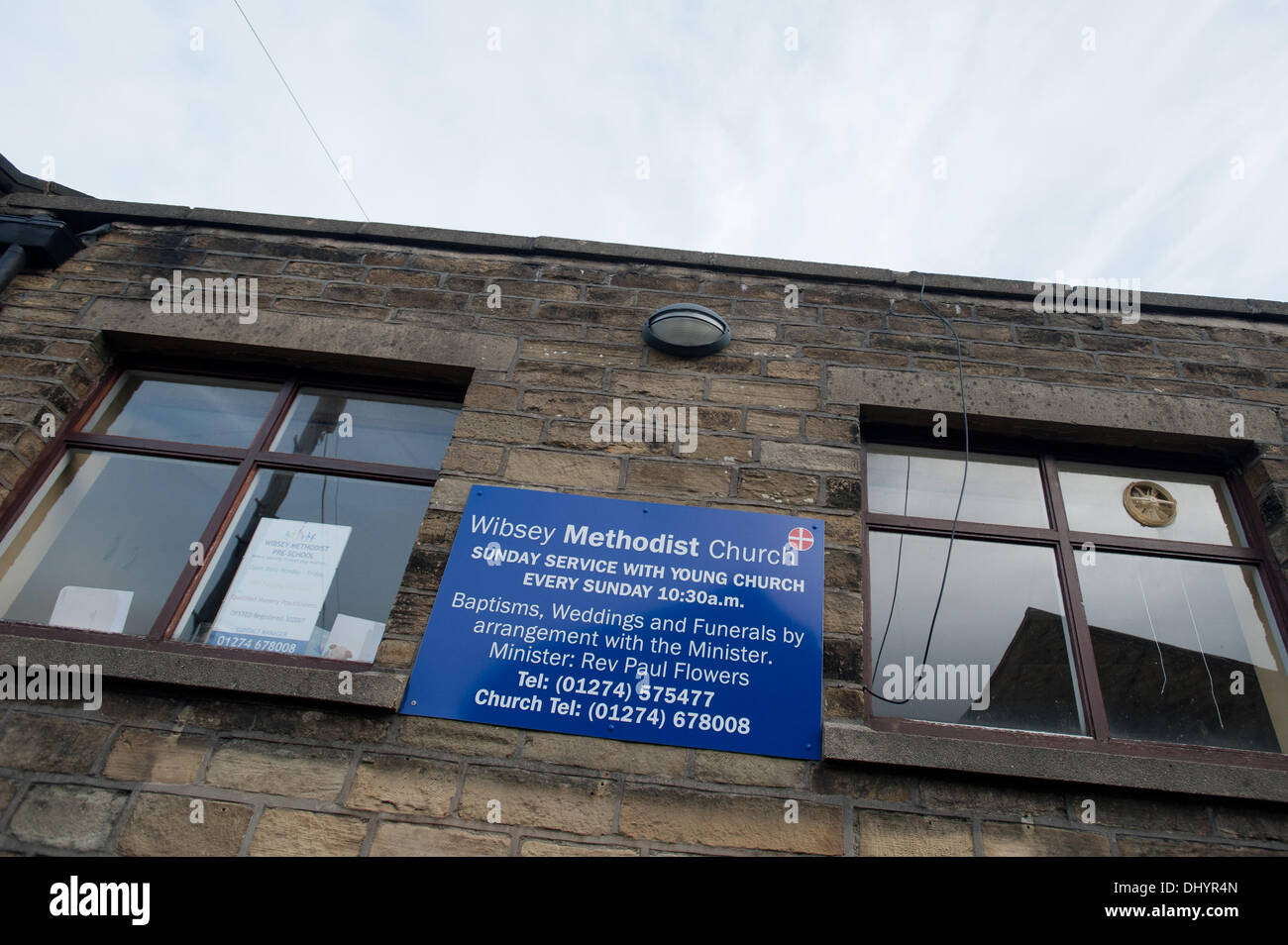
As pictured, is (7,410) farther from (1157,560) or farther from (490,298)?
(1157,560)

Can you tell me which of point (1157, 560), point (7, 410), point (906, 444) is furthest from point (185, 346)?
point (1157, 560)

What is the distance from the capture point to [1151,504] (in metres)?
3.58

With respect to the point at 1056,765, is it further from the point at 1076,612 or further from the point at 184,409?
the point at 184,409

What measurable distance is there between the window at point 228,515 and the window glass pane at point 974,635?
2268 millimetres

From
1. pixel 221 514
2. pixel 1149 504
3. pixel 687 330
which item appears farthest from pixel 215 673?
pixel 1149 504

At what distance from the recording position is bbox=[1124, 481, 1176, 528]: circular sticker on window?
11.6ft

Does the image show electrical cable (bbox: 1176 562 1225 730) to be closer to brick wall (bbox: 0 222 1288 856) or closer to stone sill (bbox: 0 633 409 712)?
brick wall (bbox: 0 222 1288 856)

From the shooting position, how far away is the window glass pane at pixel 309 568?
312 centimetres

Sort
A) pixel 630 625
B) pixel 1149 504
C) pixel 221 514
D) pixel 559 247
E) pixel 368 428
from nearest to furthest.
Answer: pixel 630 625, pixel 221 514, pixel 1149 504, pixel 368 428, pixel 559 247

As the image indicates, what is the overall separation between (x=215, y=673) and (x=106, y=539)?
1.26 meters

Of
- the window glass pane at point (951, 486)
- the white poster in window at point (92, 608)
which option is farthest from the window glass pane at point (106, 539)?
the window glass pane at point (951, 486)

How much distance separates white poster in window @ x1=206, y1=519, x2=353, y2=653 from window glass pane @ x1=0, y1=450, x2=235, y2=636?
13.1 inches
